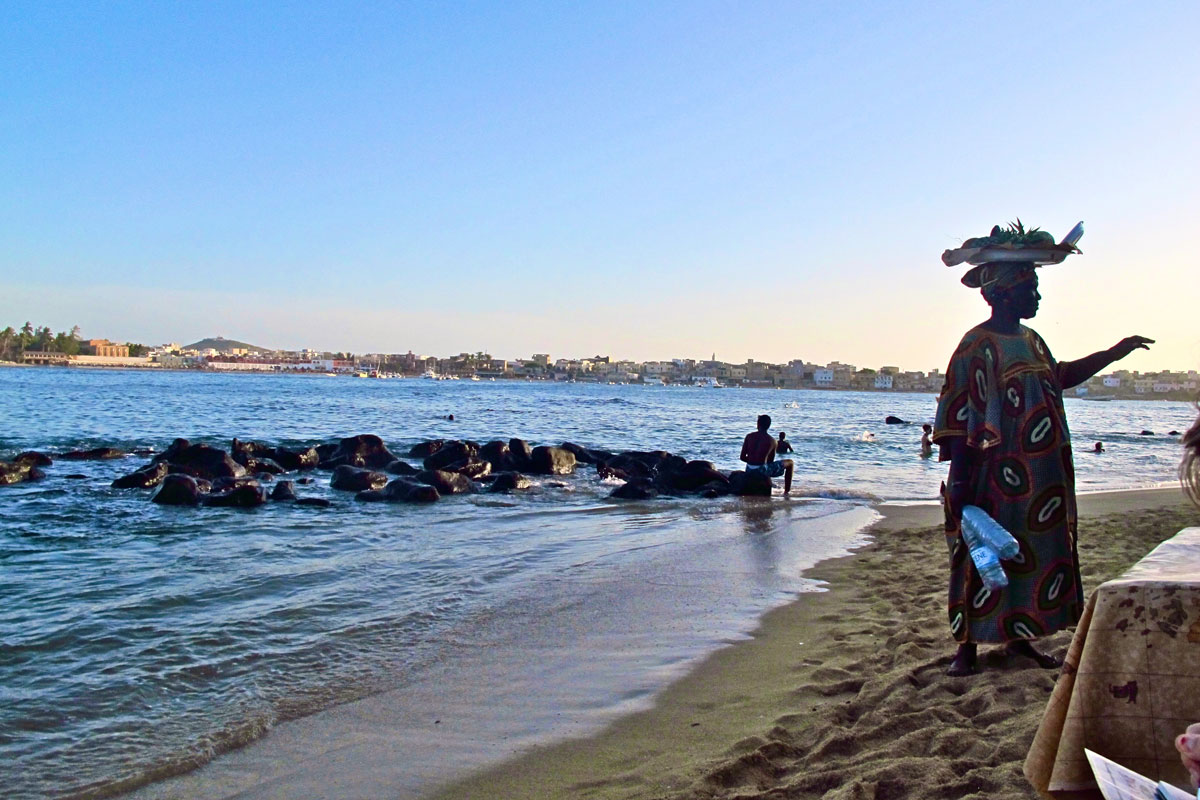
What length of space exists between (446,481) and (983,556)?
1272cm

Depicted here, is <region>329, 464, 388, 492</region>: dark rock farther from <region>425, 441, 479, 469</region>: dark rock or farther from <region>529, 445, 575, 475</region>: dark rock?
<region>529, 445, 575, 475</region>: dark rock

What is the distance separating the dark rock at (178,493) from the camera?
44.2 ft

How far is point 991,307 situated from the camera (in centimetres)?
470

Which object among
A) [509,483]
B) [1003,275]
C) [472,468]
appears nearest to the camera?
[1003,275]

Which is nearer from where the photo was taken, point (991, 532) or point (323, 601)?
point (991, 532)

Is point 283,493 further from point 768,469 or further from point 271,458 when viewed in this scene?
point 768,469

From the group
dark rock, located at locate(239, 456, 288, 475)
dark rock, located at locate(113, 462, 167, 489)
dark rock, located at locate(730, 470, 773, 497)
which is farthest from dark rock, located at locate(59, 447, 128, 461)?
dark rock, located at locate(730, 470, 773, 497)

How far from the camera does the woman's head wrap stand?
459 centimetres

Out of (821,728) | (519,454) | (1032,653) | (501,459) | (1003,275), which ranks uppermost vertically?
(1003,275)

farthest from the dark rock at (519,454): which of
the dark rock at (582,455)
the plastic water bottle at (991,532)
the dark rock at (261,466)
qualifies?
the plastic water bottle at (991,532)

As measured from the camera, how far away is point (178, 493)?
13.6 m

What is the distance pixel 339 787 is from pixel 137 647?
9.89 ft

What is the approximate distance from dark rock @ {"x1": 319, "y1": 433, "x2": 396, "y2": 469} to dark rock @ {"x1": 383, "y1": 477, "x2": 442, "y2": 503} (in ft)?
17.6

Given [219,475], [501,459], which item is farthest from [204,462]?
[501,459]
